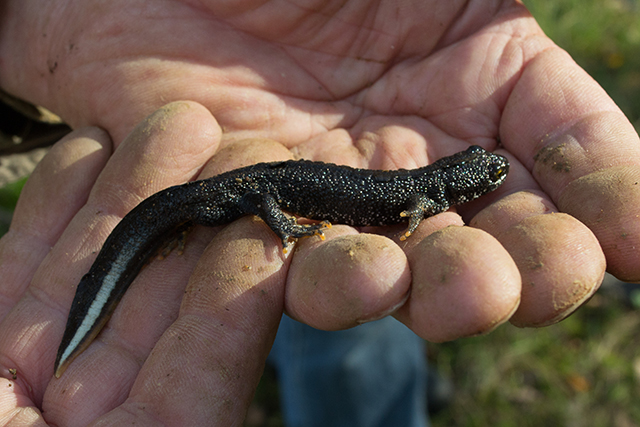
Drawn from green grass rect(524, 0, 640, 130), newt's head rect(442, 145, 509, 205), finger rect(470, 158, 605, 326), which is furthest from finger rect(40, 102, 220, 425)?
green grass rect(524, 0, 640, 130)

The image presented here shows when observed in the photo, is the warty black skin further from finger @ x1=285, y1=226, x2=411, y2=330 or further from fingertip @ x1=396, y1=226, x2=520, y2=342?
fingertip @ x1=396, y1=226, x2=520, y2=342

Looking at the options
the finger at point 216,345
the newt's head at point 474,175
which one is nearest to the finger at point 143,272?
the finger at point 216,345

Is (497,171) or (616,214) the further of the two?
(497,171)

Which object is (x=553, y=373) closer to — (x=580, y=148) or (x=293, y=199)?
(x=580, y=148)

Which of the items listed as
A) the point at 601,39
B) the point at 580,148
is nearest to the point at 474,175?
the point at 580,148

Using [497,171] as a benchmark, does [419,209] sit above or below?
below

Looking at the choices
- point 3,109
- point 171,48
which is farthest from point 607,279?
point 3,109
